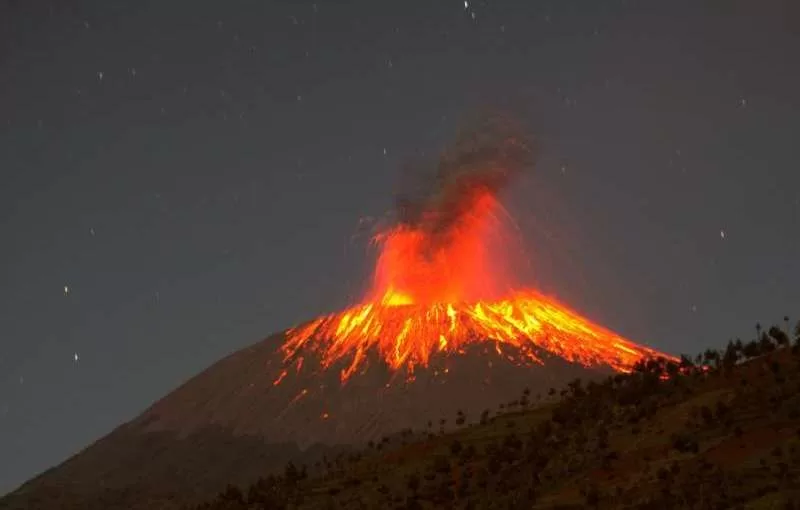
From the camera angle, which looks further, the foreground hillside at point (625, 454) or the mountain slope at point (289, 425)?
the mountain slope at point (289, 425)

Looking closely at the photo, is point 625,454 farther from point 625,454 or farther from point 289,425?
point 289,425

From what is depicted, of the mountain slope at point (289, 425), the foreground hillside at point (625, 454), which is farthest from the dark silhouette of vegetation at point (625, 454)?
the mountain slope at point (289, 425)

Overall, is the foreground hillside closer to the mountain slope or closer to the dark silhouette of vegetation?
the dark silhouette of vegetation

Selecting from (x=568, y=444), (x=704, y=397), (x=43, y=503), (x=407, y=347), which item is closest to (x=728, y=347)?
(x=704, y=397)

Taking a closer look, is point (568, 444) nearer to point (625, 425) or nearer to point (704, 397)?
point (625, 425)

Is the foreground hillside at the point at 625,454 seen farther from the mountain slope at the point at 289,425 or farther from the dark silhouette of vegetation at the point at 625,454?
the mountain slope at the point at 289,425

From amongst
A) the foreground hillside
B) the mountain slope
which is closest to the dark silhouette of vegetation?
the foreground hillside

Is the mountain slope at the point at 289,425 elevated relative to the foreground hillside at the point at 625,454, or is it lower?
elevated

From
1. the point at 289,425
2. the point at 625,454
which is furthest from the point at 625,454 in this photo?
the point at 289,425
